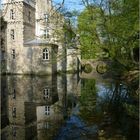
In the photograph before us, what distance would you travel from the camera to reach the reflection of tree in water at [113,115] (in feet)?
31.3

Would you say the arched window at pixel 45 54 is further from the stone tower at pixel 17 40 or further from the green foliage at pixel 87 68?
the green foliage at pixel 87 68

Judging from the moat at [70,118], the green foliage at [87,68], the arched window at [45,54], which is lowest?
the moat at [70,118]

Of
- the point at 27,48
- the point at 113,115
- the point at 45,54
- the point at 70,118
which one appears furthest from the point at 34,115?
the point at 27,48

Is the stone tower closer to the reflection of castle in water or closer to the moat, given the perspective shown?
the reflection of castle in water

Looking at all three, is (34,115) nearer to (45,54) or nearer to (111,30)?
(111,30)

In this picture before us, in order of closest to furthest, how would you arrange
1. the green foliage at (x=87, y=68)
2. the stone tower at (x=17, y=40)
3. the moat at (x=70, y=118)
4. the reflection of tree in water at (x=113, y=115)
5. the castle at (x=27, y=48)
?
1. the moat at (x=70, y=118)
2. the reflection of tree in water at (x=113, y=115)
3. the castle at (x=27, y=48)
4. the stone tower at (x=17, y=40)
5. the green foliage at (x=87, y=68)

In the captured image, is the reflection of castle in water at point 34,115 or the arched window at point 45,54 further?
the arched window at point 45,54

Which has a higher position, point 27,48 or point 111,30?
point 111,30

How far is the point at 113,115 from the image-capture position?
12.2 meters

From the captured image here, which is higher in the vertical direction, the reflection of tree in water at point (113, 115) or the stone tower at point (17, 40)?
the stone tower at point (17, 40)

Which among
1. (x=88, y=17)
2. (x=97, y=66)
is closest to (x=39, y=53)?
(x=97, y=66)

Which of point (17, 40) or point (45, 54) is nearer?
point (45, 54)

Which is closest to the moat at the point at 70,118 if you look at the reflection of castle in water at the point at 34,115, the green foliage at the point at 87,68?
the reflection of castle in water at the point at 34,115

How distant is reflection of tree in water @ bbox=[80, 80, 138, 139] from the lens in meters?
9.55
